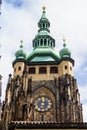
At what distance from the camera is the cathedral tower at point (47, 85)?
65.2 meters

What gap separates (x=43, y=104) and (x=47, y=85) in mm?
3825

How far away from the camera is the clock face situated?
66969mm

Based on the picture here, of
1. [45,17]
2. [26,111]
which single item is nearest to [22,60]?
[45,17]

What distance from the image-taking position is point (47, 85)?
69.2 metres

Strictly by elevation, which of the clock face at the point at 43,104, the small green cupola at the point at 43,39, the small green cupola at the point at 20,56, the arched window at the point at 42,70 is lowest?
the clock face at the point at 43,104

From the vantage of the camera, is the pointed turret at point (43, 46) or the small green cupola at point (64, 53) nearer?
the small green cupola at point (64, 53)

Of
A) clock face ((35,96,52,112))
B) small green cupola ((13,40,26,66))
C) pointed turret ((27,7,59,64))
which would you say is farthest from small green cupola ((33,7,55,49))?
clock face ((35,96,52,112))

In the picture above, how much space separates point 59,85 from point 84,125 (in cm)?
3629

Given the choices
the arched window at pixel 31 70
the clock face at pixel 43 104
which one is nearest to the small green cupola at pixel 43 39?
the arched window at pixel 31 70

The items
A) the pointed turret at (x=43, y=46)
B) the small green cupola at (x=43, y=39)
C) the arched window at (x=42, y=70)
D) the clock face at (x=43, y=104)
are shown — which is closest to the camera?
the clock face at (x=43, y=104)

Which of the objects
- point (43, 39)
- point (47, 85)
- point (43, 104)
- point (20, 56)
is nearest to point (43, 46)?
point (43, 39)

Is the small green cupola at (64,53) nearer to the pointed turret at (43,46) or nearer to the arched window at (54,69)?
the pointed turret at (43,46)

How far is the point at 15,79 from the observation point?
7006 cm

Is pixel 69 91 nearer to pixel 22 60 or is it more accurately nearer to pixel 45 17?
pixel 22 60
